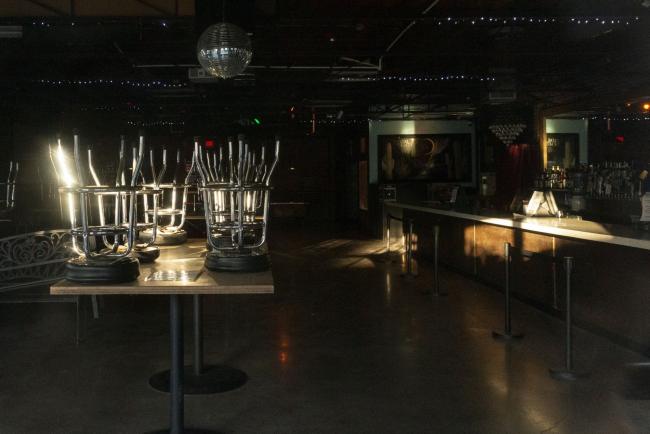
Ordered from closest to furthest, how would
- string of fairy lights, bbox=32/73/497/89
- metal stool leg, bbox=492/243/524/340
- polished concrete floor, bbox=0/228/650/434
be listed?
polished concrete floor, bbox=0/228/650/434 → metal stool leg, bbox=492/243/524/340 → string of fairy lights, bbox=32/73/497/89

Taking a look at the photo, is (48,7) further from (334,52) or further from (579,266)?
(579,266)

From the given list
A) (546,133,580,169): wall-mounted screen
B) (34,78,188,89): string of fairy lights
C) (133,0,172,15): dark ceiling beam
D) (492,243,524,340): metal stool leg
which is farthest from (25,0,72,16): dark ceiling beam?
(546,133,580,169): wall-mounted screen

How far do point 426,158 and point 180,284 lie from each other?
14239 mm

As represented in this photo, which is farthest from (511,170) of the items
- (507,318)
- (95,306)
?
(95,306)

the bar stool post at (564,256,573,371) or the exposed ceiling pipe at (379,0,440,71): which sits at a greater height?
the exposed ceiling pipe at (379,0,440,71)

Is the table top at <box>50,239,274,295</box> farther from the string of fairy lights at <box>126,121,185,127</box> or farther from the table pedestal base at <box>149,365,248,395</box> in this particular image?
the string of fairy lights at <box>126,121,185,127</box>

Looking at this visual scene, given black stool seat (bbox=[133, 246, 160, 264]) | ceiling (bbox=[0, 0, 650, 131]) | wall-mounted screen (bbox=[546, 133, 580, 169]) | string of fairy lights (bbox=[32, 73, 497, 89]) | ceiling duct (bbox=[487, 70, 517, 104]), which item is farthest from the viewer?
wall-mounted screen (bbox=[546, 133, 580, 169])

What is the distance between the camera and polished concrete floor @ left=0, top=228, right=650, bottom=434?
12.5ft

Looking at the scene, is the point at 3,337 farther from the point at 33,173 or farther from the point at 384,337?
the point at 33,173

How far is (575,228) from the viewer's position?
6219 mm

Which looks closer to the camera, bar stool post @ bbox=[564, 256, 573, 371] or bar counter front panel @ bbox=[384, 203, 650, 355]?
bar stool post @ bbox=[564, 256, 573, 371]

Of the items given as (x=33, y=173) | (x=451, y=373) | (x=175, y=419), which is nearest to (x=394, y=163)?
(x=33, y=173)

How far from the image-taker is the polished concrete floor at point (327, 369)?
12.5 ft

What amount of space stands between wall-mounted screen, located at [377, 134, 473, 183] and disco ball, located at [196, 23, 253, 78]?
1137 centimetres
